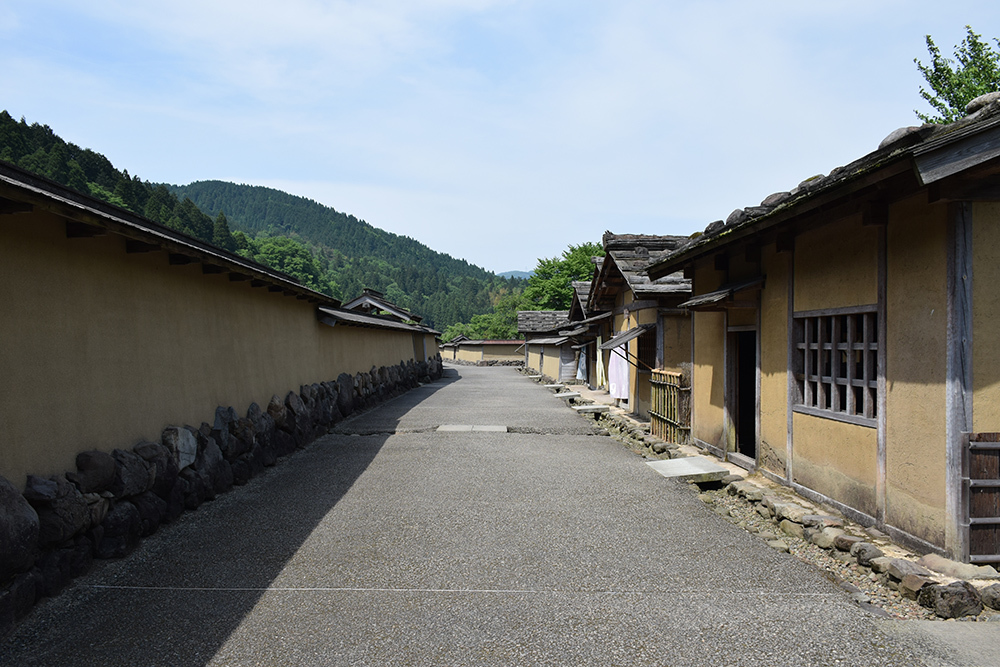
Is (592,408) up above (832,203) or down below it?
below

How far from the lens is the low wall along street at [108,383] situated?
15.2ft

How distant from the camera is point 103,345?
5961mm

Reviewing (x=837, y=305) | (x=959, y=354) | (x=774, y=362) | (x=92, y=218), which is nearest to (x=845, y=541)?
(x=959, y=354)

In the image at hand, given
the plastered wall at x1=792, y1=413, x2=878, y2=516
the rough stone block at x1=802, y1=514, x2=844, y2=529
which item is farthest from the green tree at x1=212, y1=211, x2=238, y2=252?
the rough stone block at x1=802, y1=514, x2=844, y2=529

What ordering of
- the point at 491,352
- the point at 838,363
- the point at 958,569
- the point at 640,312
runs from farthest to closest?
the point at 491,352 → the point at 640,312 → the point at 838,363 → the point at 958,569

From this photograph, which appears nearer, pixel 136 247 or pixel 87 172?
pixel 136 247

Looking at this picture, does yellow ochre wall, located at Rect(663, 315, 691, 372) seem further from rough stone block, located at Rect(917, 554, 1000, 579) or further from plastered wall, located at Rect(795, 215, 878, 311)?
rough stone block, located at Rect(917, 554, 1000, 579)

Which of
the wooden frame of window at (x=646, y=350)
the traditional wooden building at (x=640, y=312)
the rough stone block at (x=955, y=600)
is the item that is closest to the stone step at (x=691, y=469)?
the traditional wooden building at (x=640, y=312)

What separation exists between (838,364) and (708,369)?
3.73m

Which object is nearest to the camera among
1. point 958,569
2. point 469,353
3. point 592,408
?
point 958,569

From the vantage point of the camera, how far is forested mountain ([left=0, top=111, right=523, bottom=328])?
54094mm

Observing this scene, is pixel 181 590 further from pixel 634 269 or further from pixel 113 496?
pixel 634 269

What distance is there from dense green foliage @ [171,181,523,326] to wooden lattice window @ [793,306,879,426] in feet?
300

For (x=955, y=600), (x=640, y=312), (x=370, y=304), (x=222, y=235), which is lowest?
(x=955, y=600)
